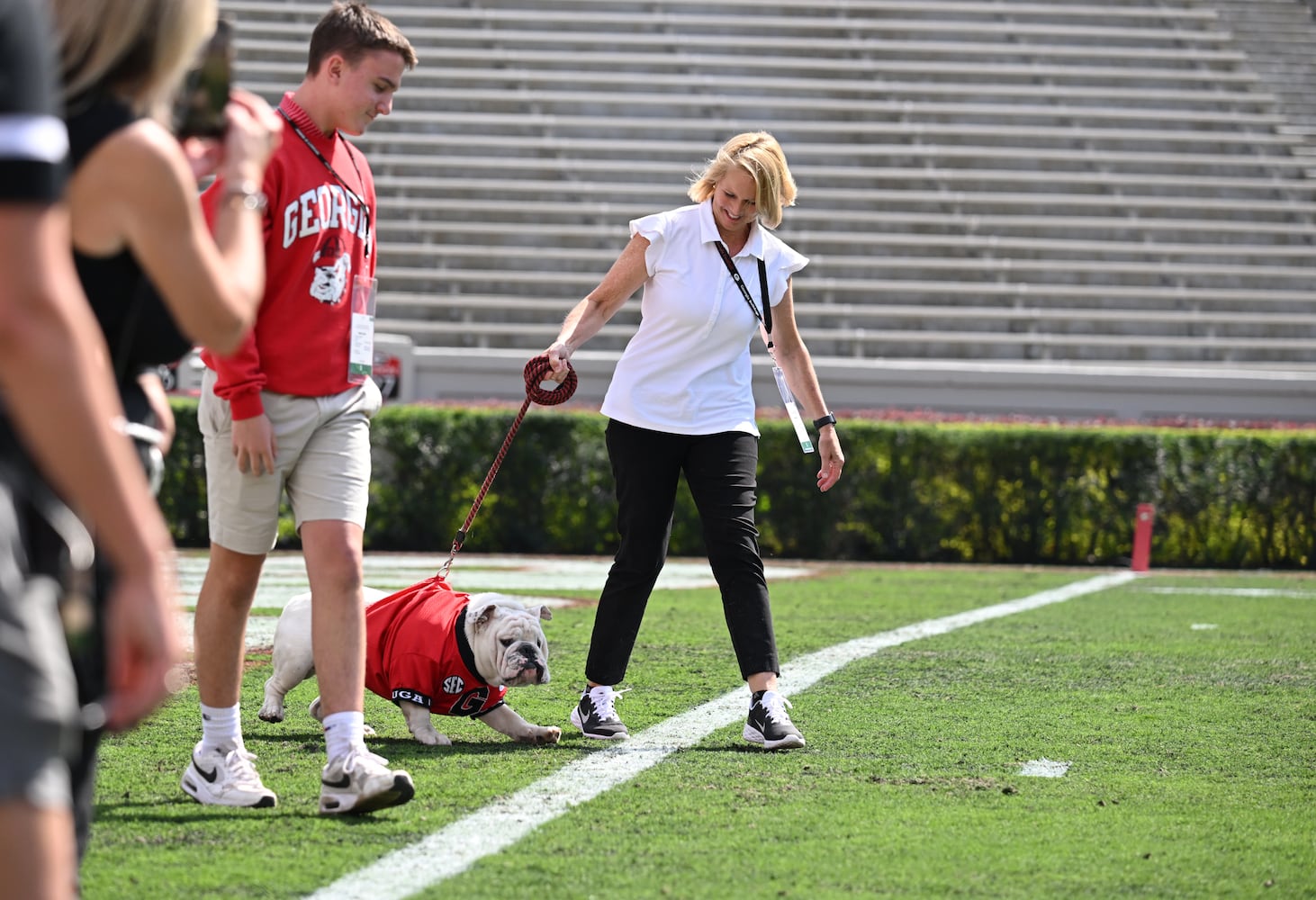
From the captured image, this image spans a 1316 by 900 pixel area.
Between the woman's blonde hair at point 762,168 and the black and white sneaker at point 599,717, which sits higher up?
the woman's blonde hair at point 762,168

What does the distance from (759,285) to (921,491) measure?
9.26m

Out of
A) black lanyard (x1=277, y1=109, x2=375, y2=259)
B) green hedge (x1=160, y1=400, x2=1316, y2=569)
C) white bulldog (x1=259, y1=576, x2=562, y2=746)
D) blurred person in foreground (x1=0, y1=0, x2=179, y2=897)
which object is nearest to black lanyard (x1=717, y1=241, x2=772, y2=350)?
white bulldog (x1=259, y1=576, x2=562, y2=746)

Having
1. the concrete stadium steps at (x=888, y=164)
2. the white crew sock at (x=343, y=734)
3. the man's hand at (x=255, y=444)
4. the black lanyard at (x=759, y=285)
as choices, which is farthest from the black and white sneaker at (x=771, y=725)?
the concrete stadium steps at (x=888, y=164)

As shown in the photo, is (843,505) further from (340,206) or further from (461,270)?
(340,206)


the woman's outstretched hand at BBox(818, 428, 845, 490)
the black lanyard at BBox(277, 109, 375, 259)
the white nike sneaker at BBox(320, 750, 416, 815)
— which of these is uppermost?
the black lanyard at BBox(277, 109, 375, 259)

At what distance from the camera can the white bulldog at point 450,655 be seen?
215 inches

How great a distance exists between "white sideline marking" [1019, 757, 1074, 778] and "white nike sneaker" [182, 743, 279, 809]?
235cm

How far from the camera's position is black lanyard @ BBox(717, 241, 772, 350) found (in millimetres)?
5922

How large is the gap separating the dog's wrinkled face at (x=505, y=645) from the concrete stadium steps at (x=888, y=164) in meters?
15.5

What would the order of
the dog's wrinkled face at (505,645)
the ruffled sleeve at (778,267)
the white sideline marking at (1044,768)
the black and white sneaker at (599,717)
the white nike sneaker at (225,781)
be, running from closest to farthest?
the white nike sneaker at (225,781) → the white sideline marking at (1044,768) → the dog's wrinkled face at (505,645) → the black and white sneaker at (599,717) → the ruffled sleeve at (778,267)

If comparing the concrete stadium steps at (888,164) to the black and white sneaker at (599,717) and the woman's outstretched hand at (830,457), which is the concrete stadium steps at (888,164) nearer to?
the woman's outstretched hand at (830,457)

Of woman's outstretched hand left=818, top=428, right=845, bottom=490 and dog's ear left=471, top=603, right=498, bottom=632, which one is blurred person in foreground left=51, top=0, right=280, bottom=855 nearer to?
dog's ear left=471, top=603, right=498, bottom=632

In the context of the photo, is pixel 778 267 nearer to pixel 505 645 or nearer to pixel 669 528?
pixel 669 528

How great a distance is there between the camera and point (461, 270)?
22.3 meters
